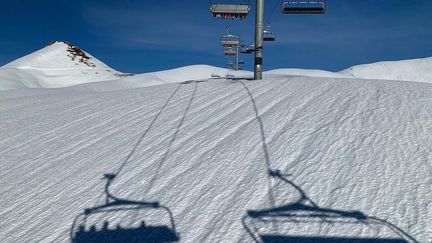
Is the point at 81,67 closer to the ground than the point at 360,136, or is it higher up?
higher up

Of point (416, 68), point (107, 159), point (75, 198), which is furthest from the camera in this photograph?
point (416, 68)

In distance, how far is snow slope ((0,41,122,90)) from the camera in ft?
88.0

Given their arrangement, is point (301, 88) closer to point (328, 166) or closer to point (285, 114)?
point (285, 114)

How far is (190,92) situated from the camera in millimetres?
8969

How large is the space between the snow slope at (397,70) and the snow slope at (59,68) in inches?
811

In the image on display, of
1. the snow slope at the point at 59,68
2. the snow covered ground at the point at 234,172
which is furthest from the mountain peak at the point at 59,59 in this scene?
the snow covered ground at the point at 234,172

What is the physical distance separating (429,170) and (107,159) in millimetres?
4135


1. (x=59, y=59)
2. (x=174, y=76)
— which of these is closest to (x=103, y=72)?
(x=59, y=59)

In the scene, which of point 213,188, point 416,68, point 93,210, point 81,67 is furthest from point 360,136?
point 81,67

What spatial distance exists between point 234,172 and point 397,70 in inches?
1104

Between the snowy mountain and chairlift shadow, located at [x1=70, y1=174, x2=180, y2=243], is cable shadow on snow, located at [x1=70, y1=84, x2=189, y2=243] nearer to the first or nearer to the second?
chairlift shadow, located at [x1=70, y1=174, x2=180, y2=243]

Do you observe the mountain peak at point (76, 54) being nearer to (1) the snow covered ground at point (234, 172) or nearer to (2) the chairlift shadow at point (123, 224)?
(1) the snow covered ground at point (234, 172)

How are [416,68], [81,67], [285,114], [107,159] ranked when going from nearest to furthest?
[107,159] → [285,114] → [416,68] → [81,67]

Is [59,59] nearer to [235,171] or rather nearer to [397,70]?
[397,70]
